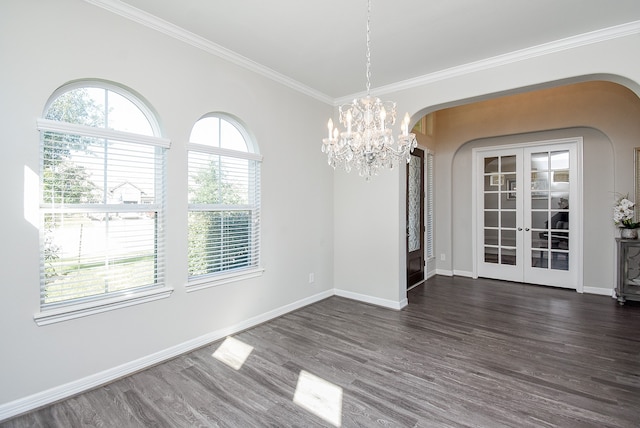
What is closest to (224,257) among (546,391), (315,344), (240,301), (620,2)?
(240,301)

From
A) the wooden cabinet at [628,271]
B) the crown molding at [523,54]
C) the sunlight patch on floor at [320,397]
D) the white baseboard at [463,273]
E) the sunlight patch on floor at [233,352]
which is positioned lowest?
the sunlight patch on floor at [320,397]

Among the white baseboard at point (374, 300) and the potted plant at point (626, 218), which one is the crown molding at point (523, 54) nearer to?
the potted plant at point (626, 218)

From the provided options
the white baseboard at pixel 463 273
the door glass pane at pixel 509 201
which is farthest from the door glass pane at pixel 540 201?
the white baseboard at pixel 463 273

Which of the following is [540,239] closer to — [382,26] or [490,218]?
[490,218]

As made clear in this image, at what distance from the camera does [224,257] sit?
10.9 feet

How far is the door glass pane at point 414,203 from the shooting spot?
524 centimetres

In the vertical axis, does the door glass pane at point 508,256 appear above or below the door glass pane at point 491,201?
below

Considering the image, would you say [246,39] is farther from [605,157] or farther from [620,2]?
[605,157]

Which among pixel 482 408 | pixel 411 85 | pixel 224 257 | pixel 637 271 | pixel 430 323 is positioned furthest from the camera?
pixel 637 271

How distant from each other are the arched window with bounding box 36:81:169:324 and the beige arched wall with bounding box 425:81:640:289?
4.85m

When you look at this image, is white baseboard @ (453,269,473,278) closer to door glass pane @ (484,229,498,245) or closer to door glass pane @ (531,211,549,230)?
door glass pane @ (484,229,498,245)

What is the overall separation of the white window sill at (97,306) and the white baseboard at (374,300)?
2.58 meters

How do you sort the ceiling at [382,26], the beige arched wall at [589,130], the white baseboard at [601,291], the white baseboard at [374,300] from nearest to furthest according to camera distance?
the ceiling at [382,26] → the white baseboard at [374,300] → the beige arched wall at [589,130] → the white baseboard at [601,291]

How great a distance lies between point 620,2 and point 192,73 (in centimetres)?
362
